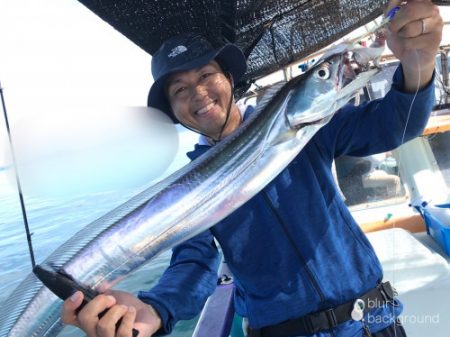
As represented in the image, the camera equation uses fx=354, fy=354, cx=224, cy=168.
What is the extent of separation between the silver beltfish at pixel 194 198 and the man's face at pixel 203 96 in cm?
32

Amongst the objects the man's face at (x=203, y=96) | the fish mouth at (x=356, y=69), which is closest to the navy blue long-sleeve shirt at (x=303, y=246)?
the fish mouth at (x=356, y=69)

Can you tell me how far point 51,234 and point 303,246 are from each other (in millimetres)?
12498

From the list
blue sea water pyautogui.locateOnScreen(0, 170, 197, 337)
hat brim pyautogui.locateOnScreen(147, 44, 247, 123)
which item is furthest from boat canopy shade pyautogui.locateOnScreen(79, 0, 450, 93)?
blue sea water pyautogui.locateOnScreen(0, 170, 197, 337)

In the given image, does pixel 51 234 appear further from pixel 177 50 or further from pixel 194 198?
pixel 194 198

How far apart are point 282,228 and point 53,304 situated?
43.0 inches

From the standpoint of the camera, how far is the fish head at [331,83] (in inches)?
61.1

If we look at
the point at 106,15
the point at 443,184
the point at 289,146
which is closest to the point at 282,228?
the point at 289,146

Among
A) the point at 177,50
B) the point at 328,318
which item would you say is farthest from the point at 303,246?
the point at 177,50

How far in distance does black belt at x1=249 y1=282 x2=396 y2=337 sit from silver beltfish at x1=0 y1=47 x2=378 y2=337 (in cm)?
72

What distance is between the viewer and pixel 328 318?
5.69 ft

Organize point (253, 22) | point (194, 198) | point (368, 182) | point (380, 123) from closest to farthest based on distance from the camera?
1. point (194, 198)
2. point (380, 123)
3. point (253, 22)
4. point (368, 182)

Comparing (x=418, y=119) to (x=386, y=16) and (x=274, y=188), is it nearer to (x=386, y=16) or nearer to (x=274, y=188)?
(x=386, y=16)

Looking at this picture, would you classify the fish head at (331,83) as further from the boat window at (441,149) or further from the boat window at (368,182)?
the boat window at (441,149)

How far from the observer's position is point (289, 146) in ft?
5.29
